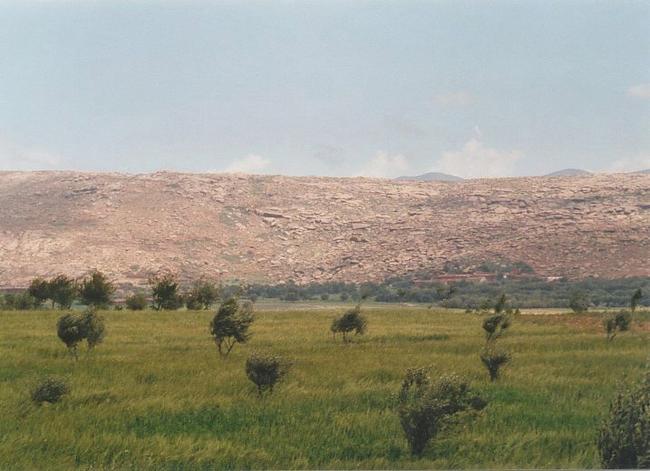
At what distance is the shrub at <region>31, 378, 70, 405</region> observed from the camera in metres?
14.8

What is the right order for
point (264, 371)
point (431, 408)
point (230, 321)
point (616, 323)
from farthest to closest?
1. point (616, 323)
2. point (230, 321)
3. point (264, 371)
4. point (431, 408)

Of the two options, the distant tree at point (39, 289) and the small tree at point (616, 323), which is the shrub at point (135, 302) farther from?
the small tree at point (616, 323)

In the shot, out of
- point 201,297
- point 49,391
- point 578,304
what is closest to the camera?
point 49,391

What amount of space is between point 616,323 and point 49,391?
2844cm

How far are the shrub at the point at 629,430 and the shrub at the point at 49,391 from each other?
478 inches

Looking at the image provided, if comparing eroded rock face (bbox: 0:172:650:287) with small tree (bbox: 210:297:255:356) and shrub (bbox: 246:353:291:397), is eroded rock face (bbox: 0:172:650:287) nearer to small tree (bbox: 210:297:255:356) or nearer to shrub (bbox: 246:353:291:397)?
small tree (bbox: 210:297:255:356)

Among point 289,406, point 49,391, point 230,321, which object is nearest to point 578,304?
point 230,321

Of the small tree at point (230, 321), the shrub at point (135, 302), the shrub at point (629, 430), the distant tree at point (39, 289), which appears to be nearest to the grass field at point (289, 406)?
the small tree at point (230, 321)

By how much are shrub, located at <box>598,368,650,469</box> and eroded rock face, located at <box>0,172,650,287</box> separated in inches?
2305

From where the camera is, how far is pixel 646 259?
88.9 meters

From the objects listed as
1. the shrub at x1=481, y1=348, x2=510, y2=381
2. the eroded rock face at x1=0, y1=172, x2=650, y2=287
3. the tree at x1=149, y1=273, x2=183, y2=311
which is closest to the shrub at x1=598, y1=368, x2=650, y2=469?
the shrub at x1=481, y1=348, x2=510, y2=381

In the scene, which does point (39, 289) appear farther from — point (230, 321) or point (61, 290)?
point (230, 321)

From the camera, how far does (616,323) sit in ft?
108

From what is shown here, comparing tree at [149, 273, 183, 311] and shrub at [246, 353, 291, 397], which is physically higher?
tree at [149, 273, 183, 311]
